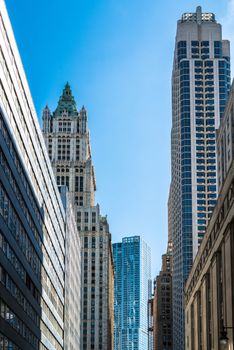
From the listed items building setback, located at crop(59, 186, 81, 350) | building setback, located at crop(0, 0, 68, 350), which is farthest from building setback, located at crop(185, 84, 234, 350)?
building setback, located at crop(59, 186, 81, 350)

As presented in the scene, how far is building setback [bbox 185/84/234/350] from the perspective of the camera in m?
63.1

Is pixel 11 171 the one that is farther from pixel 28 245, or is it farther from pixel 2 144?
pixel 28 245

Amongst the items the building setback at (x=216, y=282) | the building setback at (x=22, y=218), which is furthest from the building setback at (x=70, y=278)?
the building setback at (x=216, y=282)

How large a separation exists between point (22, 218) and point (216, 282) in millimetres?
19703

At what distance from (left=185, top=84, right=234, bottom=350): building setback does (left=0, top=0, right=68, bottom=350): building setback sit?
18.6 metres

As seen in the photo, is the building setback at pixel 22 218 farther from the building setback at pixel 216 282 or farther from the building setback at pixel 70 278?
the building setback at pixel 70 278

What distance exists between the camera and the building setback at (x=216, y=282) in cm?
6312

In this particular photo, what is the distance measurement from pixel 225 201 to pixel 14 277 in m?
20.3

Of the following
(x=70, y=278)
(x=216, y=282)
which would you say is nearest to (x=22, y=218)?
(x=216, y=282)

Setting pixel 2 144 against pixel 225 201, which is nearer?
pixel 2 144

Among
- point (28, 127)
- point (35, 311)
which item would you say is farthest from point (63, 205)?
point (28, 127)

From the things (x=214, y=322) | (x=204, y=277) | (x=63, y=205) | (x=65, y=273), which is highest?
(x=63, y=205)

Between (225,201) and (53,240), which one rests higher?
(53,240)

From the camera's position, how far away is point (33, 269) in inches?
3364
